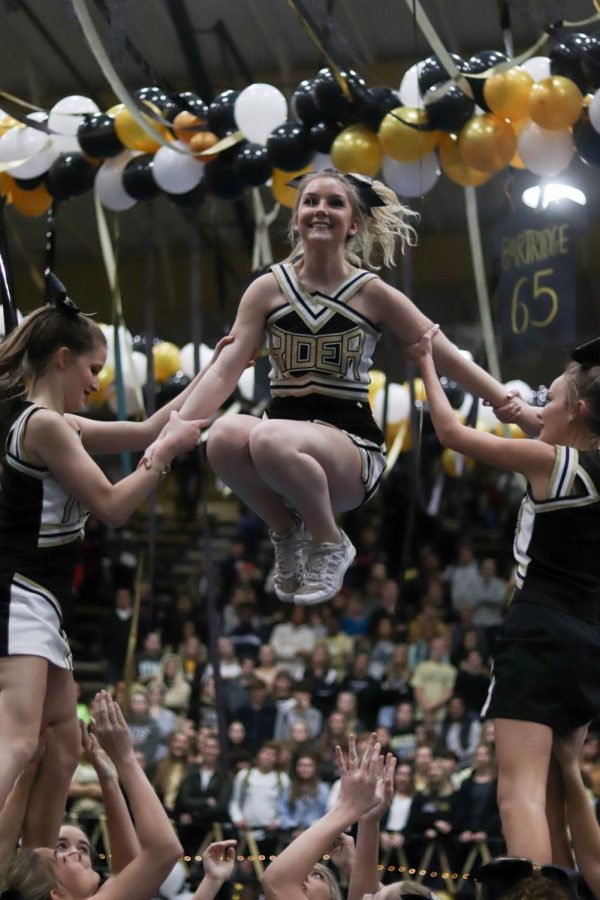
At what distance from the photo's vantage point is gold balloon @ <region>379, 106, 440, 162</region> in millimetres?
4902

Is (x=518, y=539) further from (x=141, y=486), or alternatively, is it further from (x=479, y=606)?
(x=479, y=606)

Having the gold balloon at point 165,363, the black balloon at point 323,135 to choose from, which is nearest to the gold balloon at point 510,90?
the black balloon at point 323,135

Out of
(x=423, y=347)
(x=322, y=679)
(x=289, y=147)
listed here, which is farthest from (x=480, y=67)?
(x=322, y=679)

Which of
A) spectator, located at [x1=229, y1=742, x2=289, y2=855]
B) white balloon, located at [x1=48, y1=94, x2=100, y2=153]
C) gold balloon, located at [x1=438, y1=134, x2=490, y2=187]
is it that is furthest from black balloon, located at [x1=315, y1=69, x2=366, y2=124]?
spectator, located at [x1=229, y1=742, x2=289, y2=855]

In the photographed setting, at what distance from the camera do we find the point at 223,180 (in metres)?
5.40

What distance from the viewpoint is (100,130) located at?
17.6 ft

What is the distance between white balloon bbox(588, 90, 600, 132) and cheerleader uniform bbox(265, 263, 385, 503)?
62.8 inches

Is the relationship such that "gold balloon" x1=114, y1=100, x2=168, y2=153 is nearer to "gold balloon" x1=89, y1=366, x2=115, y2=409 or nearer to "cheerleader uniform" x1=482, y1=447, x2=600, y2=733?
"gold balloon" x1=89, y1=366, x2=115, y2=409

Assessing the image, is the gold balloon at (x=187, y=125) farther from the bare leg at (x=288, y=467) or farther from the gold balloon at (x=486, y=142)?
the bare leg at (x=288, y=467)

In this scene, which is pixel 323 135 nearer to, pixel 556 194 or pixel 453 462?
pixel 556 194

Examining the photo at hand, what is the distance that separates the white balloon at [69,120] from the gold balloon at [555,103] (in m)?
1.84

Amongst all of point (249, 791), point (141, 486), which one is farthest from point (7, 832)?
point (249, 791)

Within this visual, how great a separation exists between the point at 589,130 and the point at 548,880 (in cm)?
327

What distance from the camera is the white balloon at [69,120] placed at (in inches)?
216
